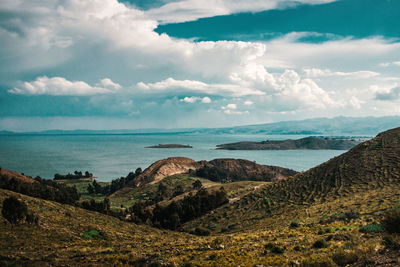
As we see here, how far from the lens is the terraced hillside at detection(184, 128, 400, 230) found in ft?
111

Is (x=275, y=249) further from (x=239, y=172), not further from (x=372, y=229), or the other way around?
(x=239, y=172)

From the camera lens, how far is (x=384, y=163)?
1565 inches

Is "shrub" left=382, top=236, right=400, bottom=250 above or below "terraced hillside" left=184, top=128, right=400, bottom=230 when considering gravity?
above

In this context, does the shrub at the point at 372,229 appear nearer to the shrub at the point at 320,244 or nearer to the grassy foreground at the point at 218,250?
the grassy foreground at the point at 218,250

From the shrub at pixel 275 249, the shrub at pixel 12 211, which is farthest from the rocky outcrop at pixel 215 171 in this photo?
the shrub at pixel 275 249

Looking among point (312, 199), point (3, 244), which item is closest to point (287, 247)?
point (3, 244)

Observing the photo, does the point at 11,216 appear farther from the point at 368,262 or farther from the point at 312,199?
the point at 312,199

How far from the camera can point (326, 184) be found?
3953 centimetres

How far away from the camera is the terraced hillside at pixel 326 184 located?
33906 millimetres

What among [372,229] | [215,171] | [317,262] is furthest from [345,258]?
[215,171]

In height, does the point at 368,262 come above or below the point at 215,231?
above

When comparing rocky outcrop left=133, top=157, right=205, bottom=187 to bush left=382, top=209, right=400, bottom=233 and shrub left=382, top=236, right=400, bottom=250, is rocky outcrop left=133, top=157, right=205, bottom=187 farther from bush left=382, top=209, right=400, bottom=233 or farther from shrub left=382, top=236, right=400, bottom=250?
shrub left=382, top=236, right=400, bottom=250

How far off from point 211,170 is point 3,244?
4620 inches

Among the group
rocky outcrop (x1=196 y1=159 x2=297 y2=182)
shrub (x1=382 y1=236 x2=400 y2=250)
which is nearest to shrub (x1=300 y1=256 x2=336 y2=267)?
shrub (x1=382 y1=236 x2=400 y2=250)
